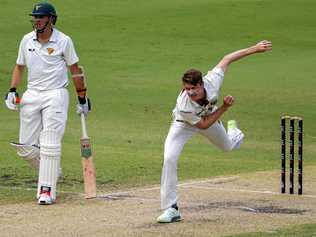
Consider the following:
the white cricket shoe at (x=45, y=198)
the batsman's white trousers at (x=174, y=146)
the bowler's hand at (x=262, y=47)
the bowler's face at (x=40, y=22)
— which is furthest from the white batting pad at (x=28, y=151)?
the bowler's hand at (x=262, y=47)

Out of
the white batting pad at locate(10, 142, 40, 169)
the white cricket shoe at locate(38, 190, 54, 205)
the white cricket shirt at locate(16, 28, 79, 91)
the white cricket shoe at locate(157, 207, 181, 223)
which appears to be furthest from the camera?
the white batting pad at locate(10, 142, 40, 169)

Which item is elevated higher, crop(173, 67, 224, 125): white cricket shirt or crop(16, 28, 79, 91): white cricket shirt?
crop(16, 28, 79, 91): white cricket shirt

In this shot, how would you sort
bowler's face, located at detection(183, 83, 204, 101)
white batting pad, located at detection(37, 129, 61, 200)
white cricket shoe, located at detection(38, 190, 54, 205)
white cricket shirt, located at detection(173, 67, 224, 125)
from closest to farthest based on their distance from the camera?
1. bowler's face, located at detection(183, 83, 204, 101)
2. white cricket shirt, located at detection(173, 67, 224, 125)
3. white cricket shoe, located at detection(38, 190, 54, 205)
4. white batting pad, located at detection(37, 129, 61, 200)

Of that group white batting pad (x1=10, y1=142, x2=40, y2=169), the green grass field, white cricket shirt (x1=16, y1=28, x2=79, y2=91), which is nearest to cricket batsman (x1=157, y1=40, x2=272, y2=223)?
the green grass field

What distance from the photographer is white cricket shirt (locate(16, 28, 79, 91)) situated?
12.1 m

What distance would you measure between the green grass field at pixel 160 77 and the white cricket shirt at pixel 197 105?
156 centimetres

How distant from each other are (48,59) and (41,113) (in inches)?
23.1

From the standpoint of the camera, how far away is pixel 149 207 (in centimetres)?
1170

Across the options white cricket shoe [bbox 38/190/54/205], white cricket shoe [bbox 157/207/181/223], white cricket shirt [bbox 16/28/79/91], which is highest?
white cricket shirt [bbox 16/28/79/91]

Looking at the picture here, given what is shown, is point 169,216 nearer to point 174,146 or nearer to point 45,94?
point 174,146

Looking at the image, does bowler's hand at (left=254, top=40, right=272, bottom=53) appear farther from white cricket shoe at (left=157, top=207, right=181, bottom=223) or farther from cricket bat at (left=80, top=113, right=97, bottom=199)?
cricket bat at (left=80, top=113, right=97, bottom=199)

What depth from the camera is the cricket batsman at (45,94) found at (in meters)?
12.0

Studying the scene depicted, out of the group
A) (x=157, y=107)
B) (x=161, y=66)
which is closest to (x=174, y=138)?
(x=157, y=107)

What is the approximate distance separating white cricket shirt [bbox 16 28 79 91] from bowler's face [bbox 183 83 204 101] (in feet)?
5.84
